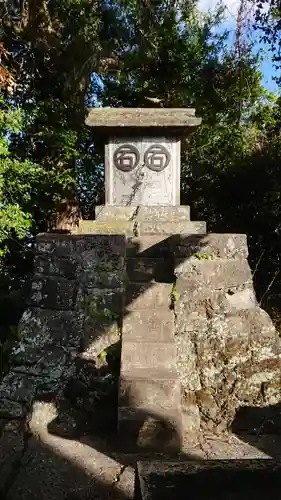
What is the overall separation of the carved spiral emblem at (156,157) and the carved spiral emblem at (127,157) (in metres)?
0.11

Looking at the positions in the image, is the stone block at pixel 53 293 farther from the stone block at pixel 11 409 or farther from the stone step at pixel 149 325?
the stone block at pixel 11 409

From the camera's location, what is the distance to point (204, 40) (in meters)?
9.62

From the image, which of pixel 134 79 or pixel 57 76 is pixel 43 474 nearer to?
pixel 57 76

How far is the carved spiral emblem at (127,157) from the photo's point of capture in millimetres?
5613

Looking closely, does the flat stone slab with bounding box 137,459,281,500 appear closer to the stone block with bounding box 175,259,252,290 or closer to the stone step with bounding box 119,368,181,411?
the stone step with bounding box 119,368,181,411

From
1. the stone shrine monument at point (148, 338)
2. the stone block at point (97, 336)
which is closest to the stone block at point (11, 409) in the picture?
the stone shrine monument at point (148, 338)

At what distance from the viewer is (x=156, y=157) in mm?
5621

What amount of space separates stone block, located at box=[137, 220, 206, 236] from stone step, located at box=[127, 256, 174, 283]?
0.78 meters

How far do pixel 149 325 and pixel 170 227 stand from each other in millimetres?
1868

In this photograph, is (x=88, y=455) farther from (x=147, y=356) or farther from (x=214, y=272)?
(x=214, y=272)

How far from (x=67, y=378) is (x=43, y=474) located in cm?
81

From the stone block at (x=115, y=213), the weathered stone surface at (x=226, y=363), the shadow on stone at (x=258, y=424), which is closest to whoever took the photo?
the shadow on stone at (x=258, y=424)

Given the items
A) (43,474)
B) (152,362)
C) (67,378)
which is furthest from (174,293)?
(43,474)

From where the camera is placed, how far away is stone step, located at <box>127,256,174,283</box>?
4.00 meters
